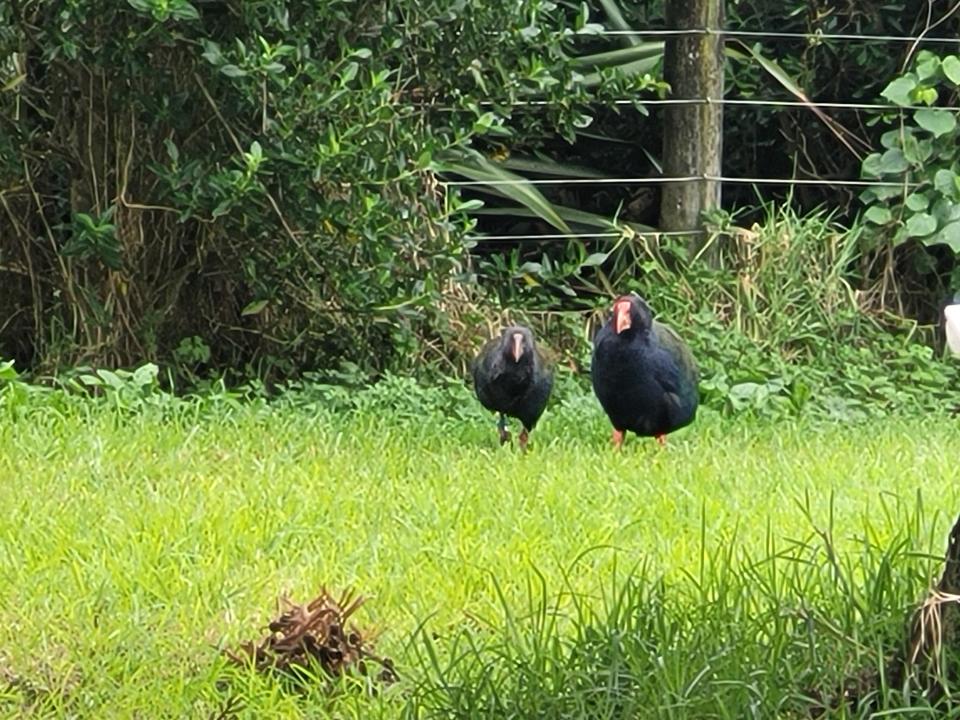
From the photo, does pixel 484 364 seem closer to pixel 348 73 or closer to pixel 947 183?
pixel 348 73

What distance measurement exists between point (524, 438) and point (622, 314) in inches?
26.1

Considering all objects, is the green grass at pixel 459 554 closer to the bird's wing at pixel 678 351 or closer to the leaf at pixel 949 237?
the bird's wing at pixel 678 351

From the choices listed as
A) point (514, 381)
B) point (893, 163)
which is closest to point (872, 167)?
point (893, 163)

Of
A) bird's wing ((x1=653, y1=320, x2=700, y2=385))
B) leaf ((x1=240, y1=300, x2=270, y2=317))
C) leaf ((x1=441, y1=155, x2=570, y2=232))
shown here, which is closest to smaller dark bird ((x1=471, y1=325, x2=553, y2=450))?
bird's wing ((x1=653, y1=320, x2=700, y2=385))

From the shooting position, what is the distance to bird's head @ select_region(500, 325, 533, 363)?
721 cm

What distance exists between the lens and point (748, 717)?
10.5ft

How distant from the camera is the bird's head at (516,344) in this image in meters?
7.21

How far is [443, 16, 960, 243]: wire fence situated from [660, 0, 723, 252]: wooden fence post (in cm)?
3

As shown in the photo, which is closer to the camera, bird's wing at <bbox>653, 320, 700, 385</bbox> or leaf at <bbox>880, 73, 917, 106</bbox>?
bird's wing at <bbox>653, 320, 700, 385</bbox>

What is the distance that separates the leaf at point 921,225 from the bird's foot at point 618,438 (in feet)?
10.2

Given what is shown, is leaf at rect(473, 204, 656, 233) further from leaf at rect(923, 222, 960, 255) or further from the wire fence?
leaf at rect(923, 222, 960, 255)

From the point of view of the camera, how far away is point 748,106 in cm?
1053

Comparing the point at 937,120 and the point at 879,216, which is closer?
the point at 937,120

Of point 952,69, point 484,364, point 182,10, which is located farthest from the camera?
point 952,69
